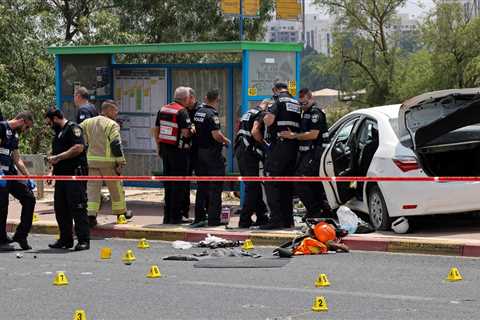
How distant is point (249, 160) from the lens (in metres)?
13.6

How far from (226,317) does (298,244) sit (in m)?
3.65

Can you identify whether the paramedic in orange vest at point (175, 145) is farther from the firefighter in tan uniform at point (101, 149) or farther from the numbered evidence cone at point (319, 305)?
the numbered evidence cone at point (319, 305)

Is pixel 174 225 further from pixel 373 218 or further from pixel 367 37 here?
pixel 367 37

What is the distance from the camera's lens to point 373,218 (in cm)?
1261

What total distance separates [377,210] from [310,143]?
1.28 m

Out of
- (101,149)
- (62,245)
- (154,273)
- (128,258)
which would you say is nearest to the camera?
(154,273)

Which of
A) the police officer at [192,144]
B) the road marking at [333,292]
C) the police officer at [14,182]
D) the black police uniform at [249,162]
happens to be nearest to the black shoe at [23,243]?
the police officer at [14,182]

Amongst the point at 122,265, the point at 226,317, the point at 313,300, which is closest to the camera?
the point at 226,317

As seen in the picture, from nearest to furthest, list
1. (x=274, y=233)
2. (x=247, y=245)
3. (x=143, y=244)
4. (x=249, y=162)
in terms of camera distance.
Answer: (x=247, y=245)
(x=143, y=244)
(x=274, y=233)
(x=249, y=162)

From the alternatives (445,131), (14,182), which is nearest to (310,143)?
(445,131)

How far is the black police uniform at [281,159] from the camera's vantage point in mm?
12945

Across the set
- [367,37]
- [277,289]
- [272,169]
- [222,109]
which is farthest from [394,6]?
[277,289]

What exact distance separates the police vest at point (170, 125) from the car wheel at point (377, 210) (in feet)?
9.32

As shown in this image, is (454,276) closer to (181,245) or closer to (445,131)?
(445,131)
